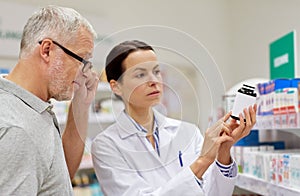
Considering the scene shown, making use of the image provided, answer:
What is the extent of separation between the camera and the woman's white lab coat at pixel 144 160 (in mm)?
1573

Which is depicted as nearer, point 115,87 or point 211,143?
point 211,143

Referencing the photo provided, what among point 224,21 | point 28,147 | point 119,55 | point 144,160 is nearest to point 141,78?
point 119,55

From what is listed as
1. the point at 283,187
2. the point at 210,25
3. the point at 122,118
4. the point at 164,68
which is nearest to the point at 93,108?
the point at 122,118

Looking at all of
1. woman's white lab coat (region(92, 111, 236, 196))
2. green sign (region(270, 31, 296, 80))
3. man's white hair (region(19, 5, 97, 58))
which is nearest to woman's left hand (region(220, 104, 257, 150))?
woman's white lab coat (region(92, 111, 236, 196))

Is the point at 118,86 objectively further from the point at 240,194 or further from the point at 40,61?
the point at 240,194

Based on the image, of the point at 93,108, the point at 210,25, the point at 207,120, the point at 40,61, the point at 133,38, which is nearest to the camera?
the point at 40,61

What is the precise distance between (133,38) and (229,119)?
1.54 ft

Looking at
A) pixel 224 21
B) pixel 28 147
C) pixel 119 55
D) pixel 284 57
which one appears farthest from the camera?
pixel 224 21

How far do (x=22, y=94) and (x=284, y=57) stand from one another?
173 cm

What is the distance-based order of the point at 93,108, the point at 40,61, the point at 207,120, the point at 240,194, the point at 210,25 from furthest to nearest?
1. the point at 210,25
2. the point at 240,194
3. the point at 93,108
4. the point at 207,120
5. the point at 40,61

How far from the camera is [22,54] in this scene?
4.56 ft

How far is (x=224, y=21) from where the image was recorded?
4859 millimetres

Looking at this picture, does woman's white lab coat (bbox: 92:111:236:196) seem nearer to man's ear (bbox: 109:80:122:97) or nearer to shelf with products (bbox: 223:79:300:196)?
man's ear (bbox: 109:80:122:97)

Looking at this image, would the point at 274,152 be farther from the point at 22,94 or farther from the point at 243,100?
the point at 22,94
